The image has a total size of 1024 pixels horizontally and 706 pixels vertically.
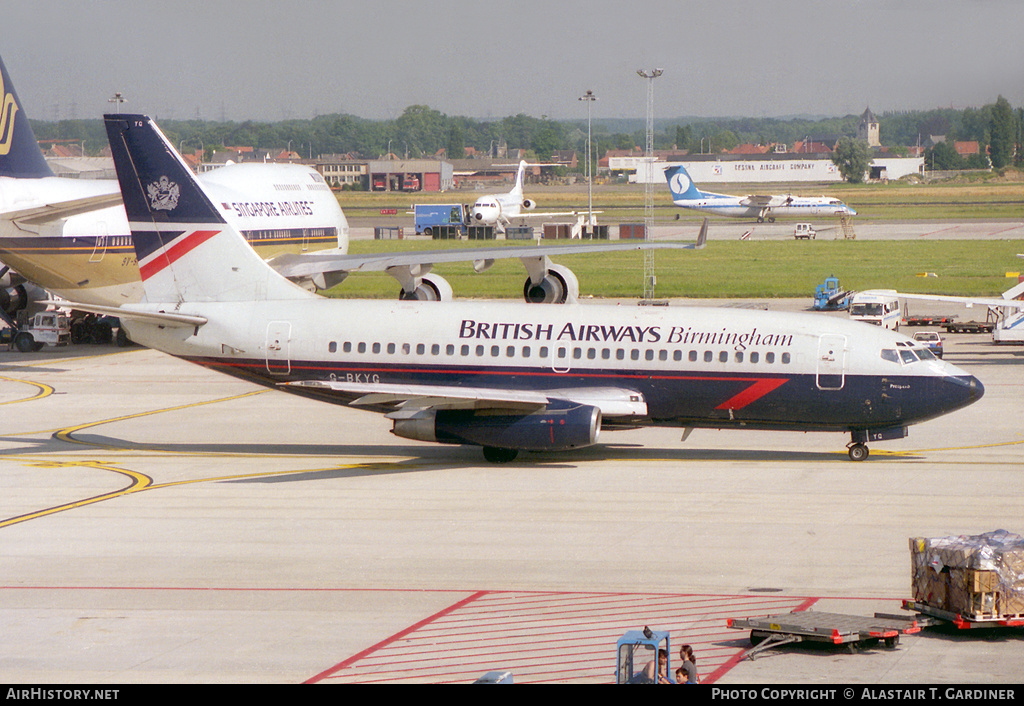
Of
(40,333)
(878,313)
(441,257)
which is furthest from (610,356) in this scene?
(40,333)

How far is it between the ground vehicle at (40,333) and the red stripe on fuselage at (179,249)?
26.7 metres

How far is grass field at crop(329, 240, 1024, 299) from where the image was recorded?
79.4 meters

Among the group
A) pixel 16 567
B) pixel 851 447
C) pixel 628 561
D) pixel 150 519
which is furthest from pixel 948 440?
pixel 16 567

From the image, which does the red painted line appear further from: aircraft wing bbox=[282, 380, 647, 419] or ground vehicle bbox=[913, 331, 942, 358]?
ground vehicle bbox=[913, 331, 942, 358]

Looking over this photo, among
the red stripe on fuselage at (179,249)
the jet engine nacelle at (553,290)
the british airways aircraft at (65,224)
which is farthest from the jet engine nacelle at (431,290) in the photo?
the red stripe on fuselage at (179,249)

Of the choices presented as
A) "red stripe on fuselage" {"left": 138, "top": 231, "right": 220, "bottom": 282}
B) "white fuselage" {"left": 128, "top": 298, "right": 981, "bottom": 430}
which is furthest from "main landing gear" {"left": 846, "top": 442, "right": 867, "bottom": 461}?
"red stripe on fuselage" {"left": 138, "top": 231, "right": 220, "bottom": 282}

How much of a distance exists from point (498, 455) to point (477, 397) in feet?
8.64

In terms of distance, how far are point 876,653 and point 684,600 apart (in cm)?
384

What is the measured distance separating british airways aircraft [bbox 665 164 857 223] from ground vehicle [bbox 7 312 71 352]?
369 ft

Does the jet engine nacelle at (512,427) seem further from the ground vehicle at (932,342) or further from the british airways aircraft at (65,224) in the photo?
the ground vehicle at (932,342)

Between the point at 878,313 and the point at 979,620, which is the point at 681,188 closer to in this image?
the point at 878,313

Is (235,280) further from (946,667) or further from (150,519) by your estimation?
(946,667)

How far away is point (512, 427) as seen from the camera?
32.5 m

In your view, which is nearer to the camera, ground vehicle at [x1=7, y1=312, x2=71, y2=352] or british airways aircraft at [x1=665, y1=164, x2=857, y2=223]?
ground vehicle at [x1=7, y1=312, x2=71, y2=352]
